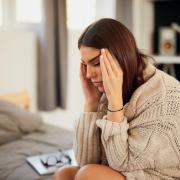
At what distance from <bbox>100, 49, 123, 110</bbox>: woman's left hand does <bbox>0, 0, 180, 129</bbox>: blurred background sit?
1.63m

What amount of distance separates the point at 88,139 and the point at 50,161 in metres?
0.36

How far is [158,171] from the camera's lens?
3.78 ft

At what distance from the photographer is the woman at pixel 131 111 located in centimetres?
111

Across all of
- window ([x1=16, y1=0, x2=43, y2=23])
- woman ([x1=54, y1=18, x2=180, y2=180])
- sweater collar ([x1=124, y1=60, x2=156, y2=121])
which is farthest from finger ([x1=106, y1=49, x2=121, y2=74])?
Result: window ([x1=16, y1=0, x2=43, y2=23])

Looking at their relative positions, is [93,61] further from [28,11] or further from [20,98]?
[28,11]


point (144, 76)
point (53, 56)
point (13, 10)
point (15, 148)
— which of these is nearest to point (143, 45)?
point (53, 56)

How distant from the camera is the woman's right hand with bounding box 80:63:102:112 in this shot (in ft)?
4.54

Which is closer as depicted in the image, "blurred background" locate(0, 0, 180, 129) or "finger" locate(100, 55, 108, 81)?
"finger" locate(100, 55, 108, 81)

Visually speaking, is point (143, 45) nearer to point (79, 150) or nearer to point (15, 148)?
point (15, 148)

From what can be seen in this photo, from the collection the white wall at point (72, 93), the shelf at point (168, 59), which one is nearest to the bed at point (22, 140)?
the white wall at point (72, 93)

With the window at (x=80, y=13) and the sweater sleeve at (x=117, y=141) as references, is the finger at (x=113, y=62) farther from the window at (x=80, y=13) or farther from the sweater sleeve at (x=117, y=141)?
the window at (x=80, y=13)

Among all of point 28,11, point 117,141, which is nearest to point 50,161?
point 117,141

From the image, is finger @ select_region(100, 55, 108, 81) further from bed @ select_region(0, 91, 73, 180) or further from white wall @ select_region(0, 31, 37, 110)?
white wall @ select_region(0, 31, 37, 110)

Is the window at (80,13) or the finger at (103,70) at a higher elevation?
the window at (80,13)
